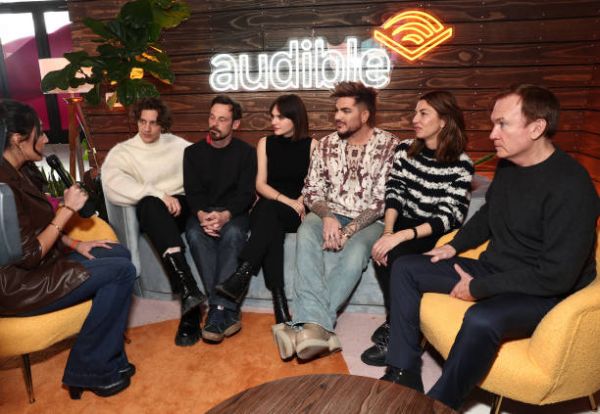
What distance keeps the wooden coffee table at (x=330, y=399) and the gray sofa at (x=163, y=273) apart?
1.25 meters

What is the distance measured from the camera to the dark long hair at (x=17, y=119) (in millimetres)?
1898

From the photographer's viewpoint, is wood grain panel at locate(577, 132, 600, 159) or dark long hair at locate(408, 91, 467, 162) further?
wood grain panel at locate(577, 132, 600, 159)

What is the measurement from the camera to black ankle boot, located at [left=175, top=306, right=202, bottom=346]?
8.48ft

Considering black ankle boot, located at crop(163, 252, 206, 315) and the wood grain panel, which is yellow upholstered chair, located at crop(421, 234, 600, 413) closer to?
black ankle boot, located at crop(163, 252, 206, 315)

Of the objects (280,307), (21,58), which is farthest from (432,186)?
(21,58)

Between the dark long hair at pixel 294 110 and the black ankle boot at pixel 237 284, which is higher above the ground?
the dark long hair at pixel 294 110

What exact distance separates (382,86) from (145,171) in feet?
9.82

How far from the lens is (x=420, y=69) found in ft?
16.4

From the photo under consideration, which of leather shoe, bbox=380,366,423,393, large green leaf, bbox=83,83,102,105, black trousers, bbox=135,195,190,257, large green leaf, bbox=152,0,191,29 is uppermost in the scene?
large green leaf, bbox=152,0,191,29

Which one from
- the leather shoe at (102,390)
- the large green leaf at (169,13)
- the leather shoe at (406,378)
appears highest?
the large green leaf at (169,13)

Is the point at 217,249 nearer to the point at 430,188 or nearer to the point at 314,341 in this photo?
the point at 314,341

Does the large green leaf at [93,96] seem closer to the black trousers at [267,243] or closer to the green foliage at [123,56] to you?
the green foliage at [123,56]

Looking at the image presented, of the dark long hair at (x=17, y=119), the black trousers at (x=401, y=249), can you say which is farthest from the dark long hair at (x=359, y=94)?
the dark long hair at (x=17, y=119)

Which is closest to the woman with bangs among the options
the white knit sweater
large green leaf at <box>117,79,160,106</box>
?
the white knit sweater
